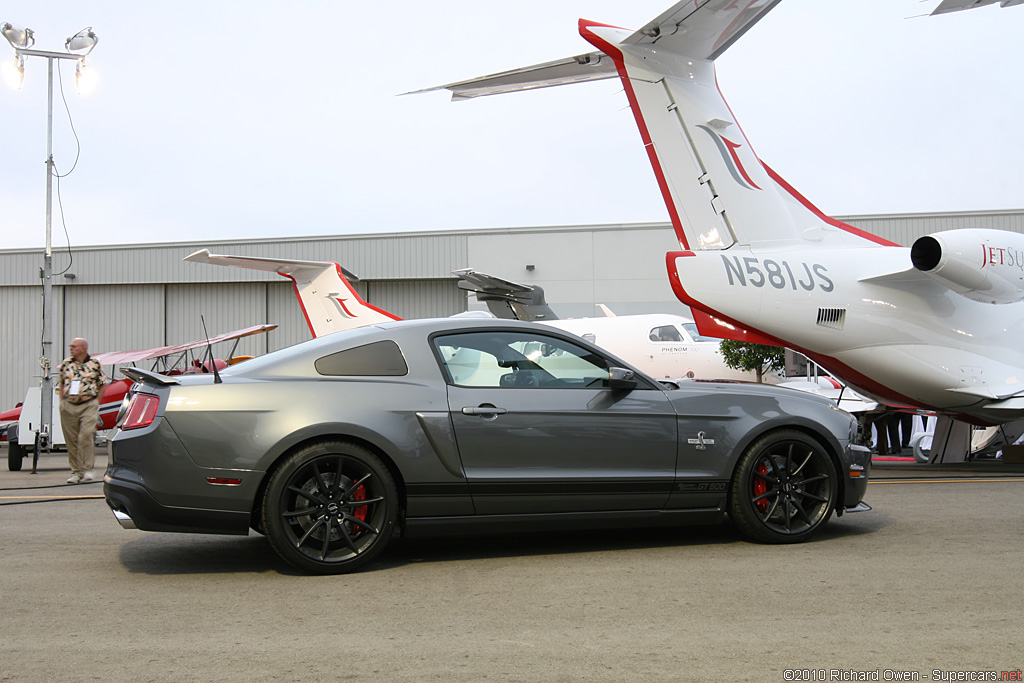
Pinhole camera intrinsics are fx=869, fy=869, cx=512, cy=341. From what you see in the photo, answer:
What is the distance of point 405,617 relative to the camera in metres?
4.06

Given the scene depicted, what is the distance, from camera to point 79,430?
34.3ft

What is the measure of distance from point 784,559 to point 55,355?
1364 inches

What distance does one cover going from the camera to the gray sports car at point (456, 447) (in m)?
4.82

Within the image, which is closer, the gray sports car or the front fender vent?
the gray sports car

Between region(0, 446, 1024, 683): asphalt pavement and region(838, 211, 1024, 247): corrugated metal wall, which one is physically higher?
region(838, 211, 1024, 247): corrugated metal wall

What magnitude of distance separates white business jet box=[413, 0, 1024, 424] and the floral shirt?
5.61m

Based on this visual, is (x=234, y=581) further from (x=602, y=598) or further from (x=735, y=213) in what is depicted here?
(x=735, y=213)

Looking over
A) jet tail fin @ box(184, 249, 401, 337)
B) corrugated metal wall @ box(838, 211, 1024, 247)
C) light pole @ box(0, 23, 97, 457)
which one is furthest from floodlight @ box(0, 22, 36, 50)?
corrugated metal wall @ box(838, 211, 1024, 247)

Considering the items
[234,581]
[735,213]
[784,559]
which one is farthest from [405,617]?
[735,213]

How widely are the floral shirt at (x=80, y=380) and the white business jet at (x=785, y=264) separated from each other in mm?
5609

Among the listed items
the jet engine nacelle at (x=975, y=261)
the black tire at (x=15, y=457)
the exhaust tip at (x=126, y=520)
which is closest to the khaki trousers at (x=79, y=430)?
the black tire at (x=15, y=457)

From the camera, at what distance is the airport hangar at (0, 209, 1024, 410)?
1264 inches

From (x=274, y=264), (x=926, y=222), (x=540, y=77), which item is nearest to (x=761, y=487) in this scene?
(x=540, y=77)

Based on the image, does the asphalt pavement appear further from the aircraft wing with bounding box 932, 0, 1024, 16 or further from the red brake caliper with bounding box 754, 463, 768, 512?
the aircraft wing with bounding box 932, 0, 1024, 16
